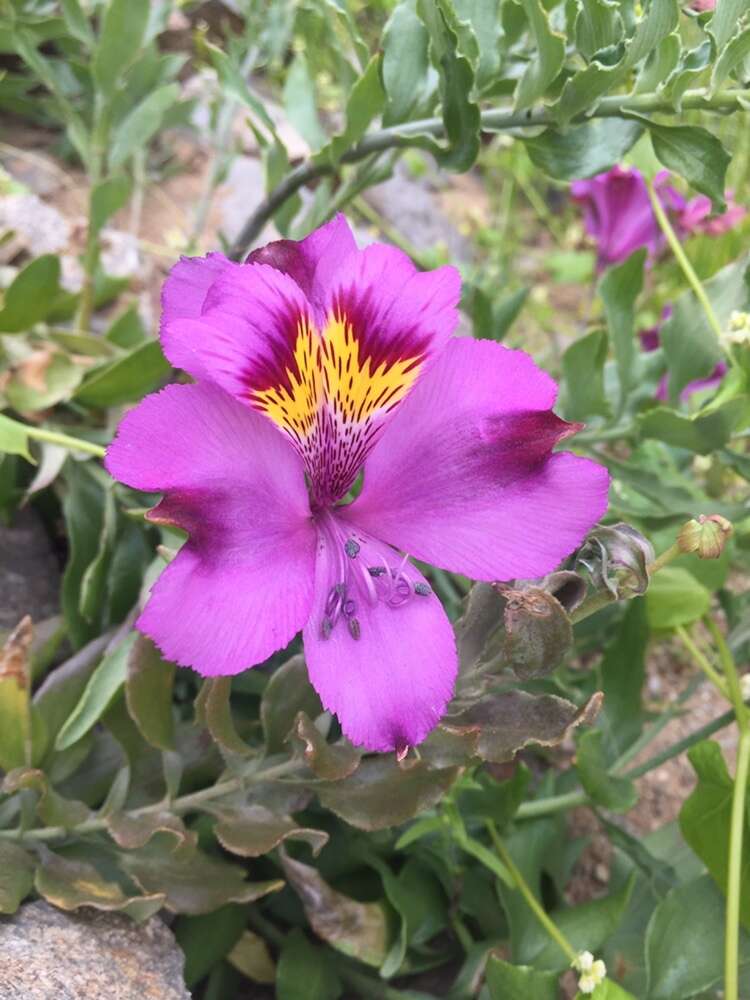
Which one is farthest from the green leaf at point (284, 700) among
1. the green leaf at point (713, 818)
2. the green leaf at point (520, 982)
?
the green leaf at point (713, 818)

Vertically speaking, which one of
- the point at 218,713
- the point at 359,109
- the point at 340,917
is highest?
the point at 359,109

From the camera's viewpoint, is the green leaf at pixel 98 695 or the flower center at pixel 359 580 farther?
the green leaf at pixel 98 695

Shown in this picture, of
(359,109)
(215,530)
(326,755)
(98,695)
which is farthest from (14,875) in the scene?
(359,109)

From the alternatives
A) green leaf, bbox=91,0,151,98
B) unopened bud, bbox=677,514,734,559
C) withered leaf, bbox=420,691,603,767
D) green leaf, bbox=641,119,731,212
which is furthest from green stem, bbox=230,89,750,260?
withered leaf, bbox=420,691,603,767

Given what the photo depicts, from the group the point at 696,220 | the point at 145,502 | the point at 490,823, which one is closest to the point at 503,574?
the point at 490,823

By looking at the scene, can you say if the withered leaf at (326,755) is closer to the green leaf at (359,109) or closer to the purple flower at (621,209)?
the green leaf at (359,109)

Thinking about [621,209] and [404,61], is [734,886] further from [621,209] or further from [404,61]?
[621,209]
